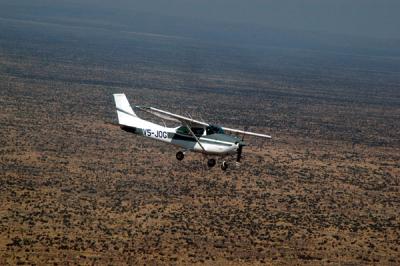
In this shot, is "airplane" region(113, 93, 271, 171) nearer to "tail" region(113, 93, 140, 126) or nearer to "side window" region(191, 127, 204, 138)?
"side window" region(191, 127, 204, 138)

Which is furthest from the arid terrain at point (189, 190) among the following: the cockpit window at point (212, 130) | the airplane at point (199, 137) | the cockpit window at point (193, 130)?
the cockpit window at point (212, 130)

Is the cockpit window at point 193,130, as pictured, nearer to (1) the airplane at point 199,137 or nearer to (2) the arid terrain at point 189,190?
(1) the airplane at point 199,137

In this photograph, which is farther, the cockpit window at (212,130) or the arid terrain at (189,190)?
the cockpit window at (212,130)

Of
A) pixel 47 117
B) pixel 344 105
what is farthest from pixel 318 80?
pixel 47 117

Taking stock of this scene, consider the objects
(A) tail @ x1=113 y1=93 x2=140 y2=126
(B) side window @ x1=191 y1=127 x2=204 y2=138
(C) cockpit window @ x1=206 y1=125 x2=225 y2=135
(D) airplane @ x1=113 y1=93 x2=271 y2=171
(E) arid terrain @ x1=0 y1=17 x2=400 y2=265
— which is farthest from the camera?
(A) tail @ x1=113 y1=93 x2=140 y2=126

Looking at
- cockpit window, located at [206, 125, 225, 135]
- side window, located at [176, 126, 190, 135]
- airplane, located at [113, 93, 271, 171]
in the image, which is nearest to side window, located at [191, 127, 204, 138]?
airplane, located at [113, 93, 271, 171]

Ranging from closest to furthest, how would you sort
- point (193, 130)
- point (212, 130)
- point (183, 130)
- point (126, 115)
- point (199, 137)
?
point (212, 130)
point (199, 137)
point (193, 130)
point (183, 130)
point (126, 115)

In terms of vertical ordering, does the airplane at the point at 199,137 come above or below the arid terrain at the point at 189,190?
above

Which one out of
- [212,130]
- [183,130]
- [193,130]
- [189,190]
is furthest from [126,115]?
[189,190]

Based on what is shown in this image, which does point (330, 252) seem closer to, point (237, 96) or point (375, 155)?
point (375, 155)

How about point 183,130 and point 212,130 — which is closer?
point 212,130

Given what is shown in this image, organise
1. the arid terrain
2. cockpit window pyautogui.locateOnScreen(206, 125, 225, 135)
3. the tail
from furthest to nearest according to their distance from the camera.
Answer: the tail, cockpit window pyautogui.locateOnScreen(206, 125, 225, 135), the arid terrain

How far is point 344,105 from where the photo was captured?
131 meters

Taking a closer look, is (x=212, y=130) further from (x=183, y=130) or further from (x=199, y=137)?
(x=183, y=130)
